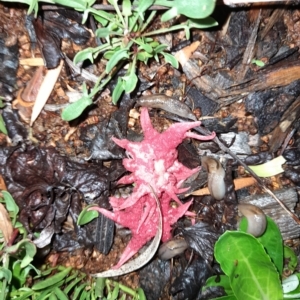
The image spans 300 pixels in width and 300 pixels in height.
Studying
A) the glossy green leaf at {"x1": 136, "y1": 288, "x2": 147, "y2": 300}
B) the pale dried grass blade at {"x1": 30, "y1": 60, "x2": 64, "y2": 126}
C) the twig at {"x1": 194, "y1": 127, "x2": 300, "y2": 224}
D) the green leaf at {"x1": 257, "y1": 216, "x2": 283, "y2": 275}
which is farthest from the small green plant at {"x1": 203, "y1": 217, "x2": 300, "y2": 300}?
the pale dried grass blade at {"x1": 30, "y1": 60, "x2": 64, "y2": 126}

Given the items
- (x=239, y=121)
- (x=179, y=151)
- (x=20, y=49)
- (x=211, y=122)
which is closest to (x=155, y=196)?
(x=179, y=151)

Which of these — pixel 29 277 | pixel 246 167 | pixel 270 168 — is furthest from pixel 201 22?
pixel 29 277

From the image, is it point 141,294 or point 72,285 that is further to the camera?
point 141,294

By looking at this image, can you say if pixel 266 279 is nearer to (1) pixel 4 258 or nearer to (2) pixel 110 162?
(2) pixel 110 162

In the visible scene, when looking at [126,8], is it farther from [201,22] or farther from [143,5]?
[201,22]

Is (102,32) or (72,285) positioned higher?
(102,32)

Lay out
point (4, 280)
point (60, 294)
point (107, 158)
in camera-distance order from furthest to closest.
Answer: point (107, 158) < point (60, 294) < point (4, 280)
